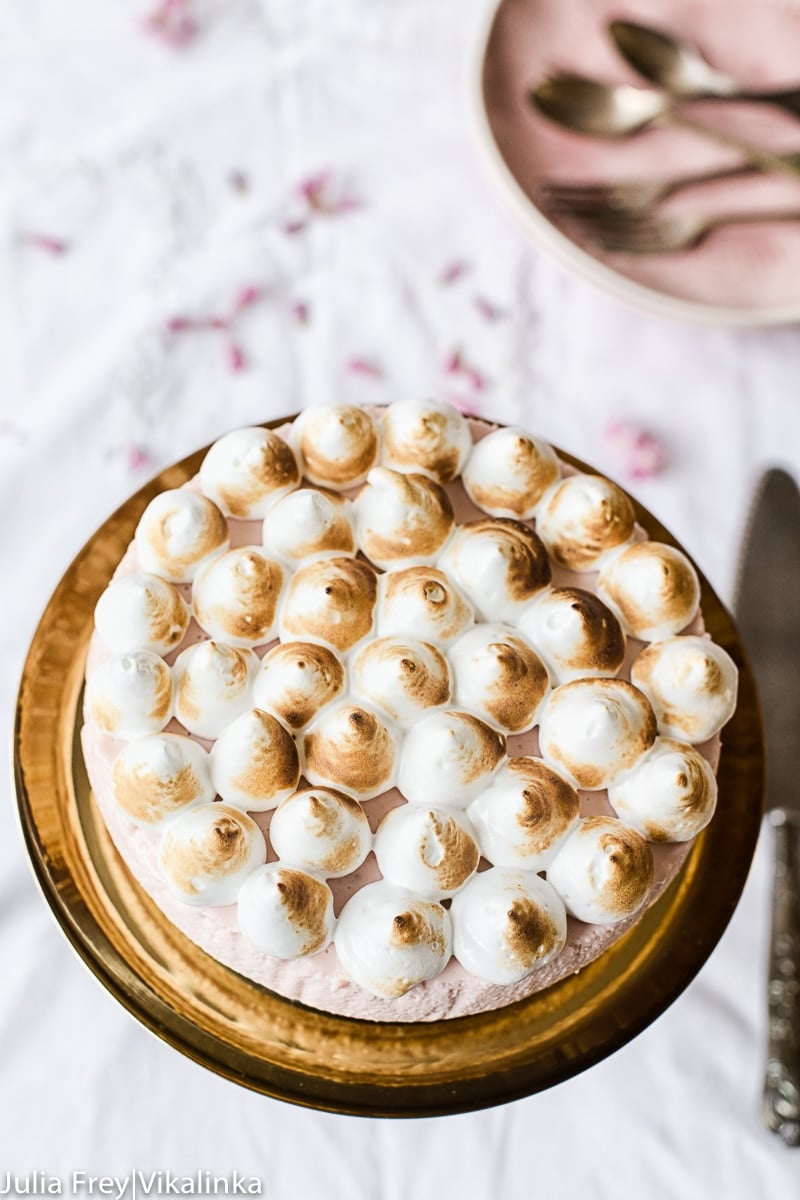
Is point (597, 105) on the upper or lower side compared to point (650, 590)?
upper

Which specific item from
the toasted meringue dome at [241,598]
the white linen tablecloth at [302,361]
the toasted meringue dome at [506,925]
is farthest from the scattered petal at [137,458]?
the toasted meringue dome at [506,925]

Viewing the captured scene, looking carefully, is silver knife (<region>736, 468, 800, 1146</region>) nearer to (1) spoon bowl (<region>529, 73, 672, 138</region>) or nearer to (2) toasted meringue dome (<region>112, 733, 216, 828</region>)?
(1) spoon bowl (<region>529, 73, 672, 138</region>)

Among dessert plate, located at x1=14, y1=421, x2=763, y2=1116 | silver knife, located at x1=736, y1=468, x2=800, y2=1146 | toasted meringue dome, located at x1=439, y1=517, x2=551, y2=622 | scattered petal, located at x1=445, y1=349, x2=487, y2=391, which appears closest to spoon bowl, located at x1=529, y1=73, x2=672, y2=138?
scattered petal, located at x1=445, y1=349, x2=487, y2=391

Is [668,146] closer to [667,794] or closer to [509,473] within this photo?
[509,473]

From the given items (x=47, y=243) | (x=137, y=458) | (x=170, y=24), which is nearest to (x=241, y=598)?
(x=137, y=458)

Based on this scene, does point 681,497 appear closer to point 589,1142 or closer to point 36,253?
point 589,1142
